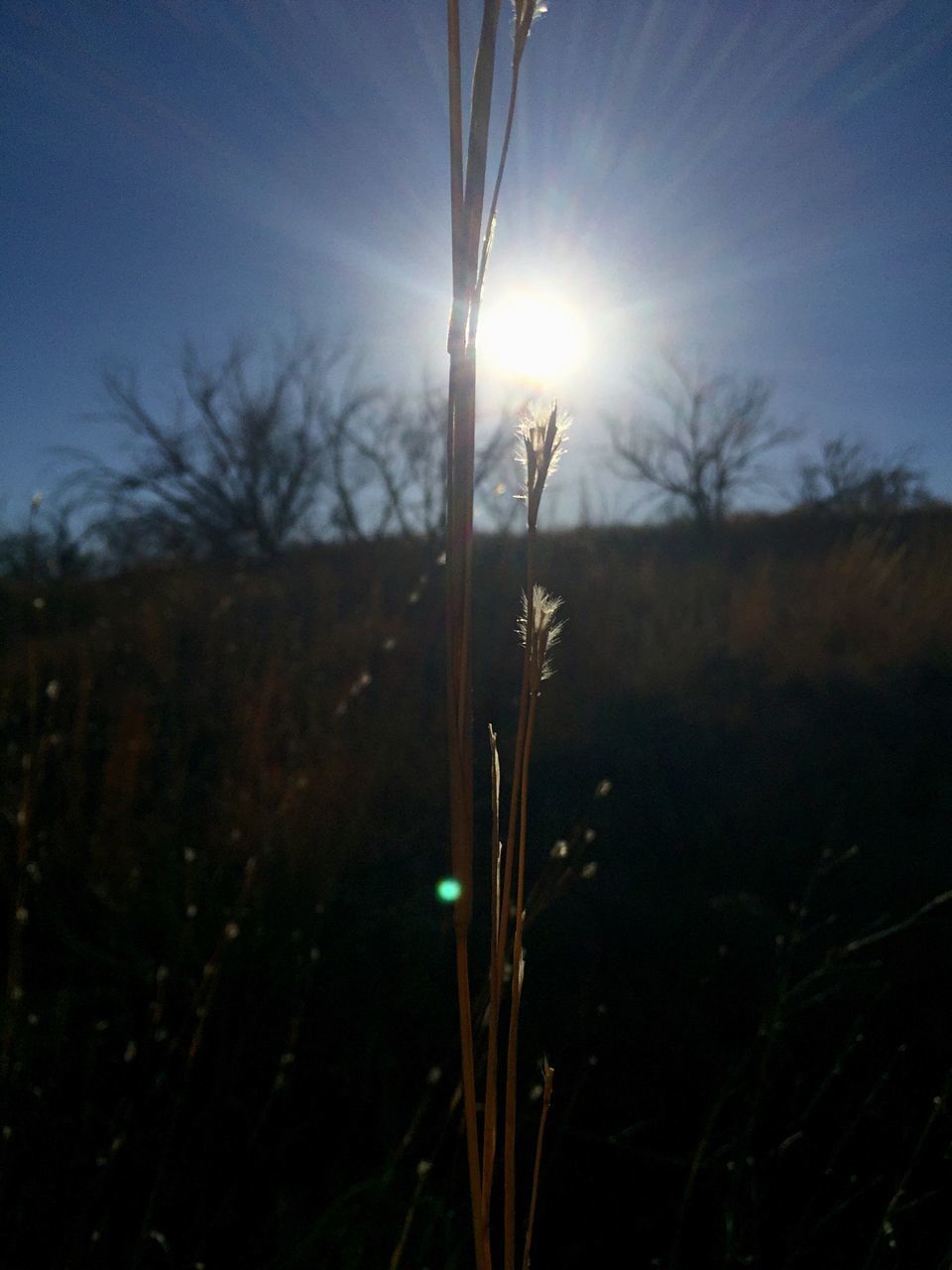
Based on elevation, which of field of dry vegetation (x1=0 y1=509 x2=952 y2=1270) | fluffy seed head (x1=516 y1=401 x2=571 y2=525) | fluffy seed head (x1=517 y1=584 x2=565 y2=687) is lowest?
field of dry vegetation (x1=0 y1=509 x2=952 y2=1270)

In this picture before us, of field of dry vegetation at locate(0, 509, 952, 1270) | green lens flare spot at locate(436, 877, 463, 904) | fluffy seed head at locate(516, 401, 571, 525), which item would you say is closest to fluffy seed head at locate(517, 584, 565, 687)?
fluffy seed head at locate(516, 401, 571, 525)

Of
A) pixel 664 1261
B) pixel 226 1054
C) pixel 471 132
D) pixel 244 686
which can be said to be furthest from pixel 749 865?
pixel 471 132

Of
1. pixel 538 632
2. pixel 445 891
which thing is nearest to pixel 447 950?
pixel 445 891

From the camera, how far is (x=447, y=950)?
204 centimetres

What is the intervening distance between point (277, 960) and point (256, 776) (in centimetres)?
95

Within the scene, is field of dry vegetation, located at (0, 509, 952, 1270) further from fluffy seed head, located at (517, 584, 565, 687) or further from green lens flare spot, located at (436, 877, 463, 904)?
fluffy seed head, located at (517, 584, 565, 687)

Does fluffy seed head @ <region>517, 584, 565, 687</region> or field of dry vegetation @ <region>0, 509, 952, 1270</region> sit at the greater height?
fluffy seed head @ <region>517, 584, 565, 687</region>

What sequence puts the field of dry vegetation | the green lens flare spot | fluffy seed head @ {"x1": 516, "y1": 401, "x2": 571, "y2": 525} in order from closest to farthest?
fluffy seed head @ {"x1": 516, "y1": 401, "x2": 571, "y2": 525}
the field of dry vegetation
the green lens flare spot

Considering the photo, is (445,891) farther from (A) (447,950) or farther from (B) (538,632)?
(B) (538,632)

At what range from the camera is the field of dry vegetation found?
1.26 meters

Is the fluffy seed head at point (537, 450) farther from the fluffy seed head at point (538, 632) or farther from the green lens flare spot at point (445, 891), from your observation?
the green lens flare spot at point (445, 891)

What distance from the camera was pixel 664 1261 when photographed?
1.24 meters

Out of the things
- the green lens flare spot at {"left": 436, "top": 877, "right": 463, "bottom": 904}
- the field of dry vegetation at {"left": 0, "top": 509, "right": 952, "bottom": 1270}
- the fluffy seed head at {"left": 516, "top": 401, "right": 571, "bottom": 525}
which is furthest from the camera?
the green lens flare spot at {"left": 436, "top": 877, "right": 463, "bottom": 904}

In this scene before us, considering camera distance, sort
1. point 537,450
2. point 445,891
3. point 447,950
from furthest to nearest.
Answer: point 445,891, point 447,950, point 537,450
